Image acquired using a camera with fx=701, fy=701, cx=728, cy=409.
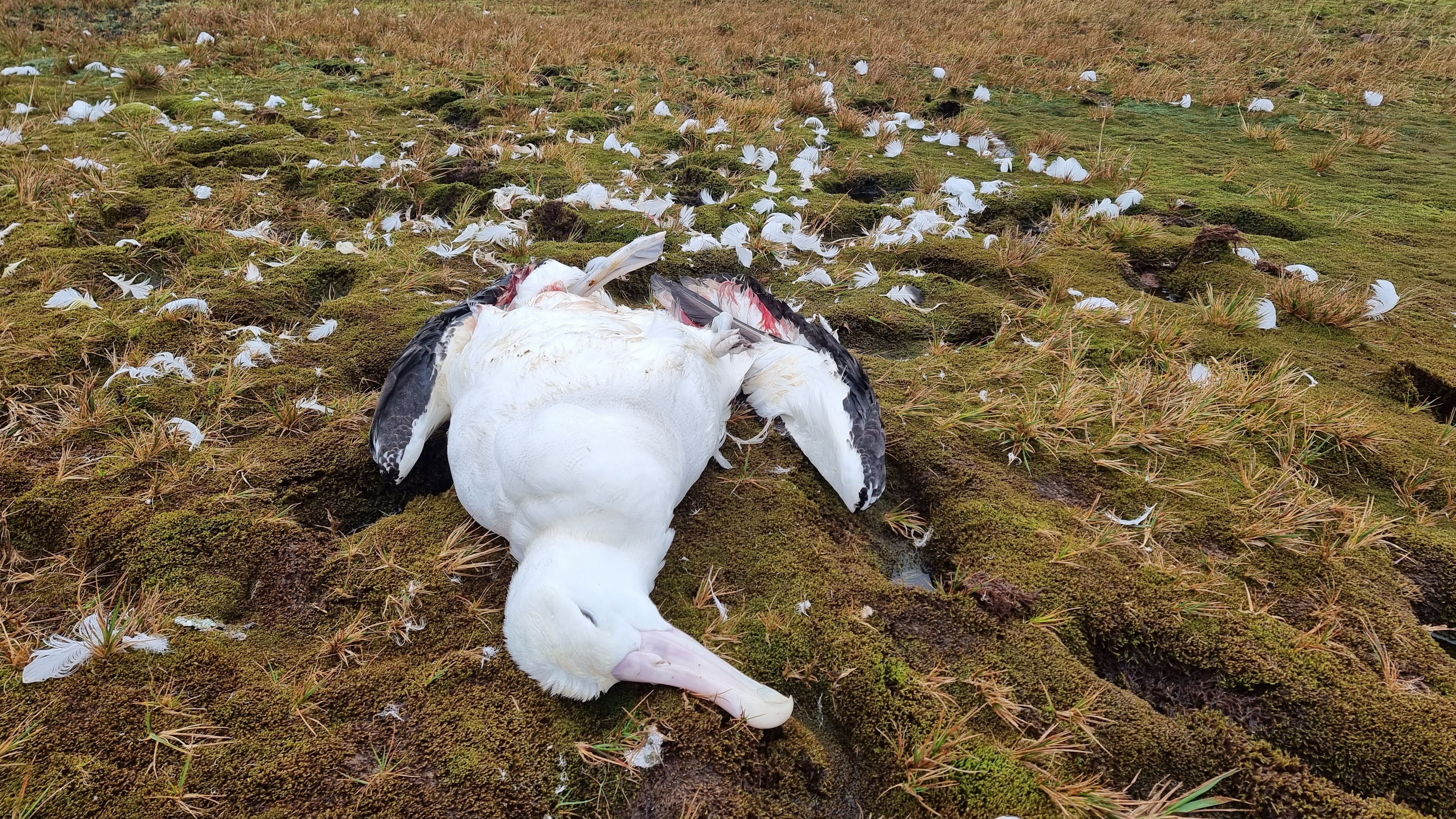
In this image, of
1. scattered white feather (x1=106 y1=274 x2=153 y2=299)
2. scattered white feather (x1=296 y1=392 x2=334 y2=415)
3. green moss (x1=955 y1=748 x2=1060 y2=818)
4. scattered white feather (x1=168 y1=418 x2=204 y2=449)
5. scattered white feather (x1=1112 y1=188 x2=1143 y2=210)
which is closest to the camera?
green moss (x1=955 y1=748 x2=1060 y2=818)

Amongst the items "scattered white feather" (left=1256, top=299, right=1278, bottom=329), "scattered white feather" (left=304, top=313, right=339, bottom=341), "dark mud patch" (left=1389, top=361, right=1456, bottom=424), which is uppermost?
"scattered white feather" (left=1256, top=299, right=1278, bottom=329)

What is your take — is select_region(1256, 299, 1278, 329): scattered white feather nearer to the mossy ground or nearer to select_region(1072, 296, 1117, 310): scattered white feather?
the mossy ground

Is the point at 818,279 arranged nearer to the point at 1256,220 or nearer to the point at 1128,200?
the point at 1128,200

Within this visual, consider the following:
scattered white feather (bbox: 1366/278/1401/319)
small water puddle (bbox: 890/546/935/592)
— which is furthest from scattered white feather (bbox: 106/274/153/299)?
scattered white feather (bbox: 1366/278/1401/319)

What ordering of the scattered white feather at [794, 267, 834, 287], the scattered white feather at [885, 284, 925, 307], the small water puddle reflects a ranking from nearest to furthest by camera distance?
the small water puddle
the scattered white feather at [885, 284, 925, 307]
the scattered white feather at [794, 267, 834, 287]

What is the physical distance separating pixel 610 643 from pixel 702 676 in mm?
294

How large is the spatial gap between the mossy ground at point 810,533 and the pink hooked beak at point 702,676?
0.16 m

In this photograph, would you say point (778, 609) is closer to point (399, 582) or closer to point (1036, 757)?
point (1036, 757)

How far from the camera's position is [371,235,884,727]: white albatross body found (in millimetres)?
2166

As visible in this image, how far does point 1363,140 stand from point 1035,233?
5.05 meters

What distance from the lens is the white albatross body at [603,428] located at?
2166 millimetres

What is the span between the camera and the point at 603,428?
2477mm

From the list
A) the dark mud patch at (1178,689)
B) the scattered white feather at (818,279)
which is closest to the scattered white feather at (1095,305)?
the scattered white feather at (818,279)

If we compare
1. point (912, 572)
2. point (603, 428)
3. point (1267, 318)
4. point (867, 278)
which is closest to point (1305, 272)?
point (1267, 318)
